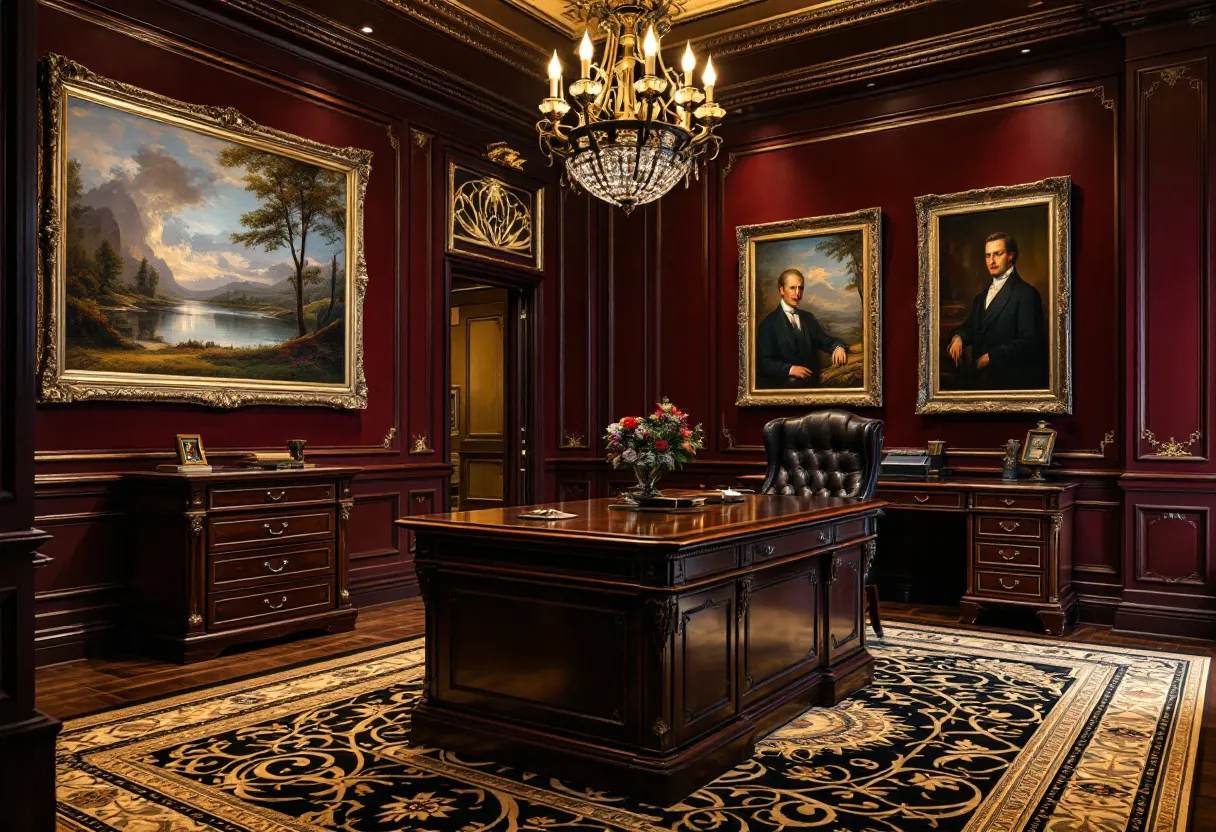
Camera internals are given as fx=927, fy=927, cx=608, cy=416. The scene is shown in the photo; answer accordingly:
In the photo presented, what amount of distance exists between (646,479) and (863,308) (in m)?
3.41

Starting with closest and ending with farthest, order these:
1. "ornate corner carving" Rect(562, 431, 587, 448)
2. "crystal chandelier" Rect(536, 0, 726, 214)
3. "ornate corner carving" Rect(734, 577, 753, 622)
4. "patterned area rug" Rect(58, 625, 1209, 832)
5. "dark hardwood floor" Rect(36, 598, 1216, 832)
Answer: "patterned area rug" Rect(58, 625, 1209, 832)
"ornate corner carving" Rect(734, 577, 753, 622)
"dark hardwood floor" Rect(36, 598, 1216, 832)
"crystal chandelier" Rect(536, 0, 726, 214)
"ornate corner carving" Rect(562, 431, 587, 448)

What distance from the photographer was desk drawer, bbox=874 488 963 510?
5.75 m

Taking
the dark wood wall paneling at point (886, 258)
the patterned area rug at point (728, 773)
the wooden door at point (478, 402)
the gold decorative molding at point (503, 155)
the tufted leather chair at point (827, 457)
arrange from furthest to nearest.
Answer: the wooden door at point (478, 402), the gold decorative molding at point (503, 155), the dark wood wall paneling at point (886, 258), the tufted leather chair at point (827, 457), the patterned area rug at point (728, 773)

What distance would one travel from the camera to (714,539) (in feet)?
9.80

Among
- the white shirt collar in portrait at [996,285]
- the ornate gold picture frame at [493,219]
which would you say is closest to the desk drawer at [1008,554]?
the white shirt collar in portrait at [996,285]

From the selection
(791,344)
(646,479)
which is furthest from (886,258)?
(646,479)

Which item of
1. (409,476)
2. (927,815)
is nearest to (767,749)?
(927,815)

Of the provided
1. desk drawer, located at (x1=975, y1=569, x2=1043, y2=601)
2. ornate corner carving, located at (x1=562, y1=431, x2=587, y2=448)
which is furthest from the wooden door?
desk drawer, located at (x1=975, y1=569, x2=1043, y2=601)

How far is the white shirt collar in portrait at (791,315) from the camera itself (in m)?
6.94

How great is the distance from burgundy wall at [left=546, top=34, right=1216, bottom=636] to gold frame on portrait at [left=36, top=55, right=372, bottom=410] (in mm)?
2158

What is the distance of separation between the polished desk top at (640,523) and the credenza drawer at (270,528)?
1767mm

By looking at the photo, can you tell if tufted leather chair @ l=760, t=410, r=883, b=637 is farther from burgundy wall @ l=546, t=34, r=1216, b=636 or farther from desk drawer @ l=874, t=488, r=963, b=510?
burgundy wall @ l=546, t=34, r=1216, b=636

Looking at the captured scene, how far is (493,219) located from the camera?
723 centimetres

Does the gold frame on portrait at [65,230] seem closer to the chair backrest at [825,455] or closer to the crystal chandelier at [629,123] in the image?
the crystal chandelier at [629,123]
